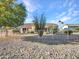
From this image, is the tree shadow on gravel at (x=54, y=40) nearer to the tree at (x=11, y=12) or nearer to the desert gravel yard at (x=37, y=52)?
the tree at (x=11, y=12)

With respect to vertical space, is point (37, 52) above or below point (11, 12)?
→ below

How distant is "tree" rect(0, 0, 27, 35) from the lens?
2280cm

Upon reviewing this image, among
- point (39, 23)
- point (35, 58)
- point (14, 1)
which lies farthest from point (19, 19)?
point (35, 58)

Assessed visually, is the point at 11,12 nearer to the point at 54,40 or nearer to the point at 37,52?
the point at 54,40

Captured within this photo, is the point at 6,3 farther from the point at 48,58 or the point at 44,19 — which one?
the point at 48,58

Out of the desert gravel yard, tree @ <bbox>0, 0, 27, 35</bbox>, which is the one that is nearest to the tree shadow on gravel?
tree @ <bbox>0, 0, 27, 35</bbox>

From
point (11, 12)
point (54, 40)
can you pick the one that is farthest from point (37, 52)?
point (54, 40)

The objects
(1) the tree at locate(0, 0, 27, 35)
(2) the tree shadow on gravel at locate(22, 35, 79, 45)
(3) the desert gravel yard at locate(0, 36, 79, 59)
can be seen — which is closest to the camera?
(3) the desert gravel yard at locate(0, 36, 79, 59)

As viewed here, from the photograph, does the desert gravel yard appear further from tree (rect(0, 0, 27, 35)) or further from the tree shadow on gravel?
tree (rect(0, 0, 27, 35))

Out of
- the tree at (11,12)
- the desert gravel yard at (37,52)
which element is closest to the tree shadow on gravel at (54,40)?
the tree at (11,12)

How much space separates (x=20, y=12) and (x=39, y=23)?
1020 centimetres

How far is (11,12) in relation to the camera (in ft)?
79.9

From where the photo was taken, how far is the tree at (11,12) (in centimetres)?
2280

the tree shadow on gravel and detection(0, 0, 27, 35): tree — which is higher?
Result: detection(0, 0, 27, 35): tree
